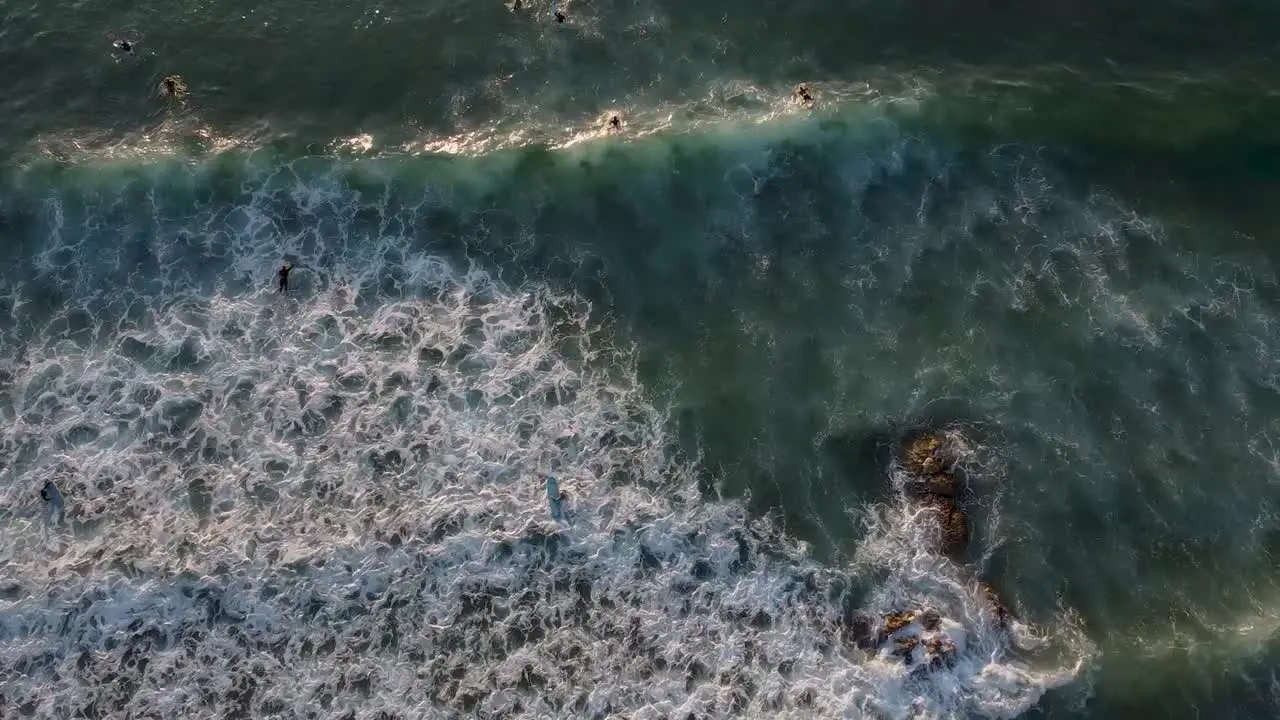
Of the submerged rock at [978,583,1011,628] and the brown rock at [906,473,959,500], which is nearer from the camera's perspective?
the submerged rock at [978,583,1011,628]

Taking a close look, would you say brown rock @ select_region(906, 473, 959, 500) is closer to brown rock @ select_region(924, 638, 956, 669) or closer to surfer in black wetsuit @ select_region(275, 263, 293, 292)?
brown rock @ select_region(924, 638, 956, 669)

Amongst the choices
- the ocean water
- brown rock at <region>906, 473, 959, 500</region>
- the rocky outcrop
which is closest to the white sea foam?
the ocean water

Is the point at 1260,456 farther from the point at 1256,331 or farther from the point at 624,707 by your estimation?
the point at 624,707

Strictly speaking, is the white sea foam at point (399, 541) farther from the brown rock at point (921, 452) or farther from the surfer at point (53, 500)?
the brown rock at point (921, 452)

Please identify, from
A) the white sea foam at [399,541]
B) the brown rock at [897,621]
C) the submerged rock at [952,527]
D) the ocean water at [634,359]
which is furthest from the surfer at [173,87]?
the brown rock at [897,621]

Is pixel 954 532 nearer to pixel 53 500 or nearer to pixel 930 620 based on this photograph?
pixel 930 620

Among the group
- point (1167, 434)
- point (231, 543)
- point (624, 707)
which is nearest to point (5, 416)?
point (231, 543)

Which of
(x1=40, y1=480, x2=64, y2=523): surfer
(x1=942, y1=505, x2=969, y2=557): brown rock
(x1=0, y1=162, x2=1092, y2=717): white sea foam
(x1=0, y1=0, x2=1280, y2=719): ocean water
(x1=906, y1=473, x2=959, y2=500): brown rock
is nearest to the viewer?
(x1=0, y1=162, x2=1092, y2=717): white sea foam
